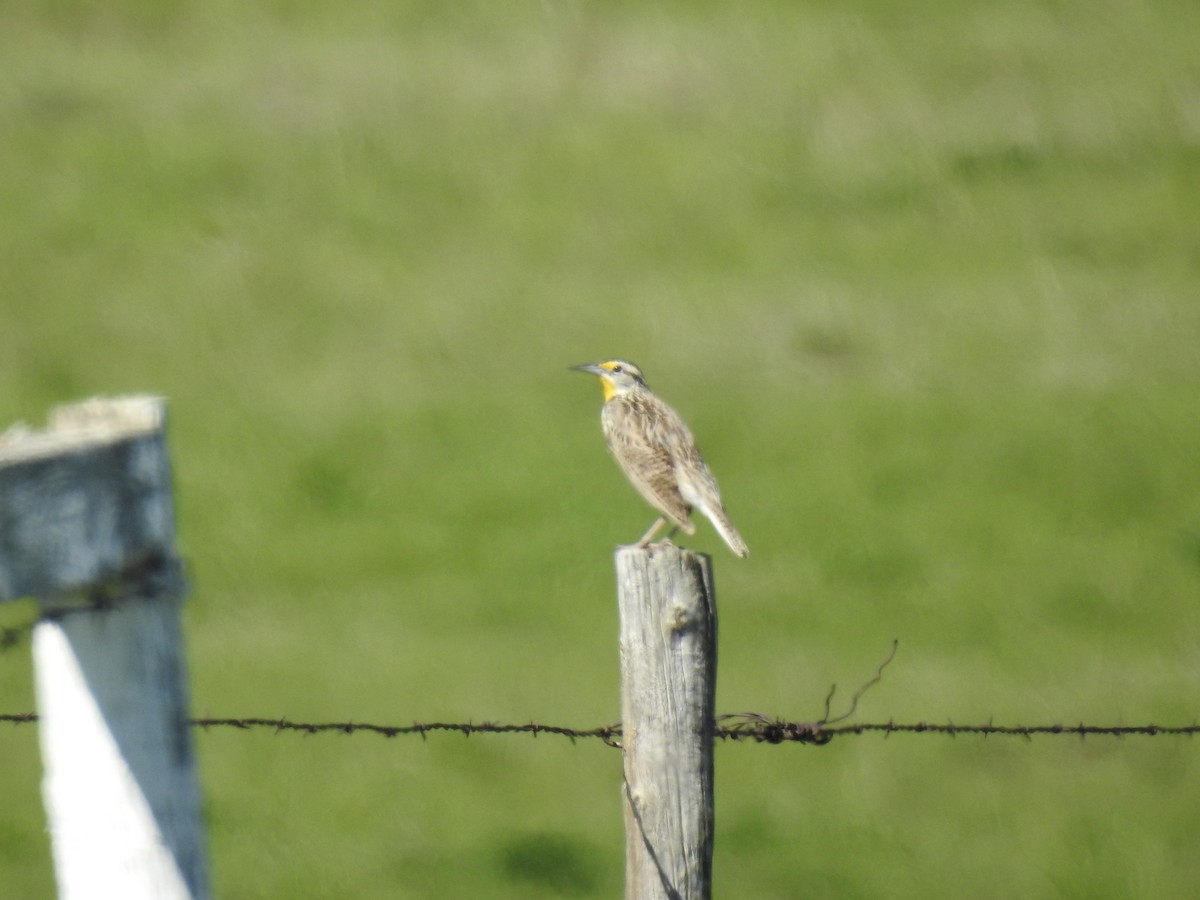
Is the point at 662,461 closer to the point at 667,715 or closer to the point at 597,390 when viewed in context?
the point at 667,715

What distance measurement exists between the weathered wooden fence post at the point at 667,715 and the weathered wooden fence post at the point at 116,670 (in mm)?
1054

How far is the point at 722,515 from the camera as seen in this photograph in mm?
6223

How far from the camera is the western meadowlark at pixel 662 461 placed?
6246 millimetres

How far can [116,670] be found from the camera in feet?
11.7

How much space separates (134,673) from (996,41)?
14.2 m

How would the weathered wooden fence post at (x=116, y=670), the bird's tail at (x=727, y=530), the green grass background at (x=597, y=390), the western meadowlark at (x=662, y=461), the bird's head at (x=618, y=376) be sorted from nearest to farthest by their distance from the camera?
1. the weathered wooden fence post at (x=116, y=670)
2. the bird's tail at (x=727, y=530)
3. the western meadowlark at (x=662, y=461)
4. the bird's head at (x=618, y=376)
5. the green grass background at (x=597, y=390)

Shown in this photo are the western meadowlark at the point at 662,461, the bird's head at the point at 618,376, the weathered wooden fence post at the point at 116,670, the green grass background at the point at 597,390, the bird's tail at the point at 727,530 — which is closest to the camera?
the weathered wooden fence post at the point at 116,670

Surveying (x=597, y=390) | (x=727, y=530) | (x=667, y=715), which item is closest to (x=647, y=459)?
(x=727, y=530)

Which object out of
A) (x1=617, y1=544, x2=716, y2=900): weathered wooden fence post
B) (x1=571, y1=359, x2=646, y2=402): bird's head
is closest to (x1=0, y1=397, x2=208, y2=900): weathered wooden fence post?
(x1=617, y1=544, x2=716, y2=900): weathered wooden fence post

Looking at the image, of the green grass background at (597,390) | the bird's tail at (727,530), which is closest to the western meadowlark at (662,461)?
the bird's tail at (727,530)

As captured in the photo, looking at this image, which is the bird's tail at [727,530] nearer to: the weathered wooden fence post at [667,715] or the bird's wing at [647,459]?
the bird's wing at [647,459]

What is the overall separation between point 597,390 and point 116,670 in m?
10.3

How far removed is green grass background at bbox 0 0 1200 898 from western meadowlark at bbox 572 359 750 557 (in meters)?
4.29

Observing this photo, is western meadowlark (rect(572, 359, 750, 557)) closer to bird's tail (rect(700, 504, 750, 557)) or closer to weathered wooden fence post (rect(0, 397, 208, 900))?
bird's tail (rect(700, 504, 750, 557))
